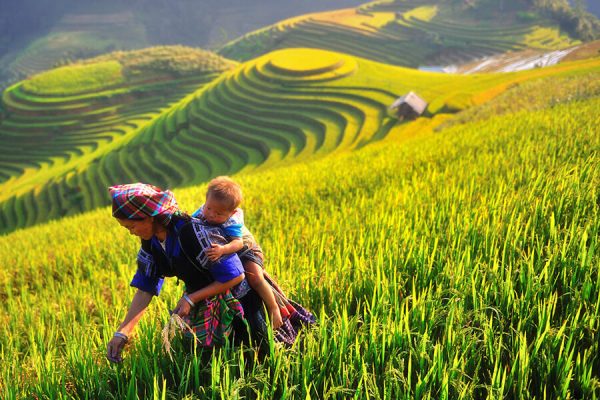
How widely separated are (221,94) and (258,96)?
17.8 ft

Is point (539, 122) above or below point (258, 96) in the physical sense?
below

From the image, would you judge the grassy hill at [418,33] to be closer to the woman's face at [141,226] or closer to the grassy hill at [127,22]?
the grassy hill at [127,22]

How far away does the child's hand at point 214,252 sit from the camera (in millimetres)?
1711

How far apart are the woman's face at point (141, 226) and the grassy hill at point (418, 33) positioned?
77.5 meters

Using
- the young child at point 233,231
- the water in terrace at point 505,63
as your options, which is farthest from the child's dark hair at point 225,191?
the water in terrace at point 505,63

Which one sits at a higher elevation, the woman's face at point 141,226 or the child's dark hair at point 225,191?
the child's dark hair at point 225,191

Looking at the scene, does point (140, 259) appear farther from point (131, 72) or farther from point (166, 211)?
point (131, 72)

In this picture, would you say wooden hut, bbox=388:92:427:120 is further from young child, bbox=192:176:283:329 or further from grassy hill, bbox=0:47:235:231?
young child, bbox=192:176:283:329

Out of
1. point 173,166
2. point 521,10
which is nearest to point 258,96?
point 173,166

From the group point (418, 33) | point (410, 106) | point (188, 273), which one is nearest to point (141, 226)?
point (188, 273)

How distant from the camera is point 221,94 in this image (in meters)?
47.9

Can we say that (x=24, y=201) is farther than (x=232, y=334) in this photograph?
Yes

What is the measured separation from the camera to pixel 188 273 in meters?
1.88

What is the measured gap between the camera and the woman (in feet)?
5.82
